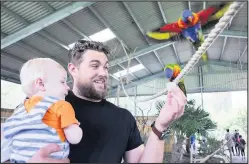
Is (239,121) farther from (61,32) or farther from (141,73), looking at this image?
(61,32)

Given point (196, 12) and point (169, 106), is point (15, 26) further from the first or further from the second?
point (169, 106)

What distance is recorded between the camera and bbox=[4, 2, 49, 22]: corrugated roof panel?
0.99m

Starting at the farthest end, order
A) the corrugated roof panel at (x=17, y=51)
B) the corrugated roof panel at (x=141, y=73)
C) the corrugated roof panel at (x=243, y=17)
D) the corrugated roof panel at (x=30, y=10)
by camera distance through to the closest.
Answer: the corrugated roof panel at (x=141, y=73)
the corrugated roof panel at (x=17, y=51)
the corrugated roof panel at (x=30, y=10)
the corrugated roof panel at (x=243, y=17)

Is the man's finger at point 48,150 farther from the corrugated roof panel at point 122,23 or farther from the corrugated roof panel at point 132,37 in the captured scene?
the corrugated roof panel at point 132,37

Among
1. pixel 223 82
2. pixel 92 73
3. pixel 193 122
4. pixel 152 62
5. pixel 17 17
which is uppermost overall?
pixel 17 17

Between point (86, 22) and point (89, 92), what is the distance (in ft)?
3.18

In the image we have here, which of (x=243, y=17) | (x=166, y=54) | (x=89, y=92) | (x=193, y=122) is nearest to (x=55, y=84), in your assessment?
(x=89, y=92)

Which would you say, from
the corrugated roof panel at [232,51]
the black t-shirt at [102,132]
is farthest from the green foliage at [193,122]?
the black t-shirt at [102,132]

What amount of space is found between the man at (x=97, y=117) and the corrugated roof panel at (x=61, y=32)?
34.9 inches

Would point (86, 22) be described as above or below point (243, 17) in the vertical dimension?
above

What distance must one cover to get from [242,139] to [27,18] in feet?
4.44

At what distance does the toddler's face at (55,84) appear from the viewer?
30 centimetres

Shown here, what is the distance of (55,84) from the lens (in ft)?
1.00

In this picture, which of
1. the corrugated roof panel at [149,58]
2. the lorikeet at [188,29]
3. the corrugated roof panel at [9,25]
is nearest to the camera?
the lorikeet at [188,29]
